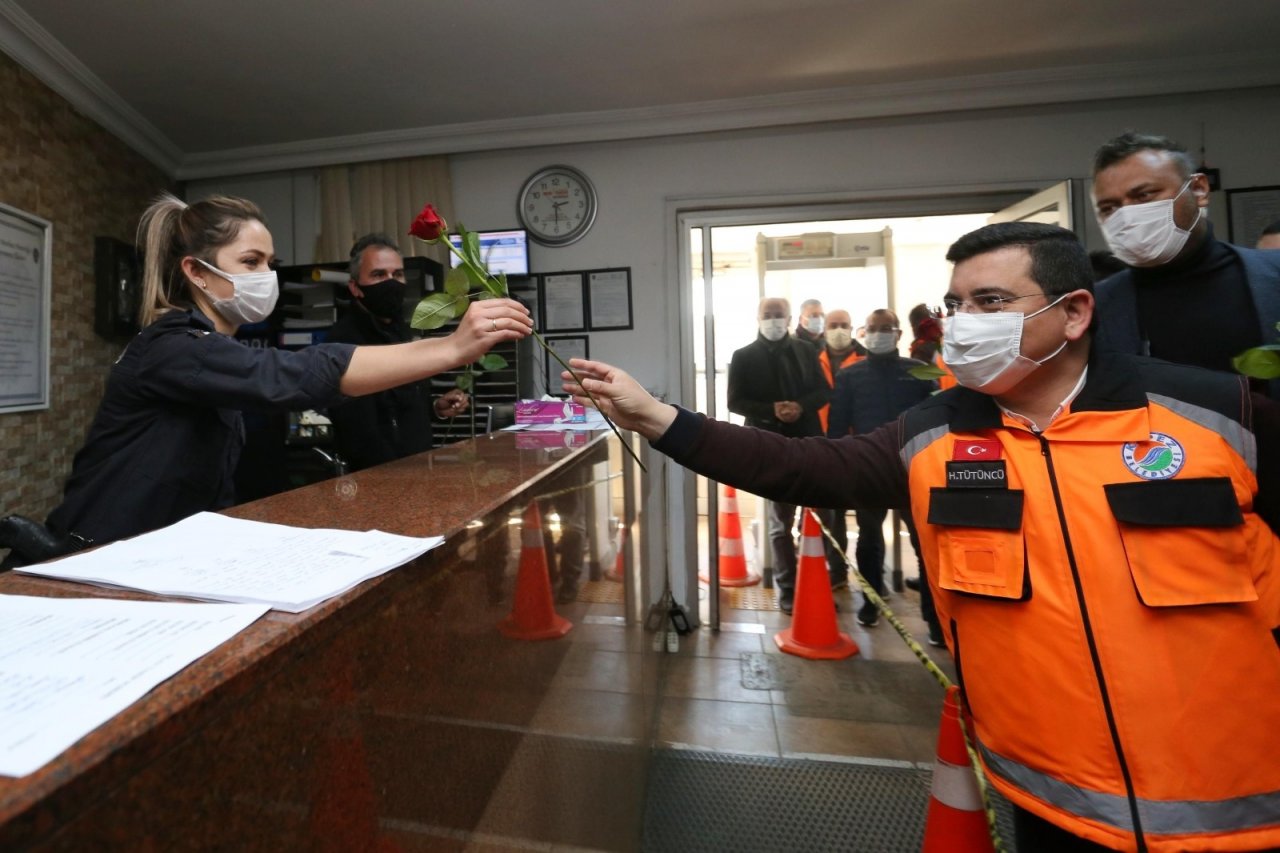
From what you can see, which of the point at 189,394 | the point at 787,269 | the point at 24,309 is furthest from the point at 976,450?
the point at 24,309

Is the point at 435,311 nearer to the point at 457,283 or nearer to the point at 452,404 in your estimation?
the point at 457,283

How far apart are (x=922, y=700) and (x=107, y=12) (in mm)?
4087

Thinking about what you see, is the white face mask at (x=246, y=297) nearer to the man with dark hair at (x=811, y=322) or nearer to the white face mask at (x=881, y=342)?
the white face mask at (x=881, y=342)

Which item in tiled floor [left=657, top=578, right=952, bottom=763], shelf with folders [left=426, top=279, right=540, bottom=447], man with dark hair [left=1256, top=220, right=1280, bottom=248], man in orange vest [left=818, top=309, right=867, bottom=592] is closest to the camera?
man with dark hair [left=1256, top=220, right=1280, bottom=248]

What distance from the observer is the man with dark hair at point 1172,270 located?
1327mm

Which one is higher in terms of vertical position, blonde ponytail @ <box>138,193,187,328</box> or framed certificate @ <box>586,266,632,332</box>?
framed certificate @ <box>586,266,632,332</box>

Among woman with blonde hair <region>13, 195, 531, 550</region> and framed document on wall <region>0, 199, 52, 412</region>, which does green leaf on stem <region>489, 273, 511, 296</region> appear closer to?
woman with blonde hair <region>13, 195, 531, 550</region>

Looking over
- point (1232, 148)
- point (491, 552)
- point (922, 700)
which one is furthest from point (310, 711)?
point (1232, 148)

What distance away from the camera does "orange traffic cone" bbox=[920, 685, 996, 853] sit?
105 cm

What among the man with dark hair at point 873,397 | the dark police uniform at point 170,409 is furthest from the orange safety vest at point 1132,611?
the man with dark hair at point 873,397

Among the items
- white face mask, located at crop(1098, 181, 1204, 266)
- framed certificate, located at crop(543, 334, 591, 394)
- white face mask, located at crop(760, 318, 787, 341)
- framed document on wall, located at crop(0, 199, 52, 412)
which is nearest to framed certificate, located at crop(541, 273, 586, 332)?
framed certificate, located at crop(543, 334, 591, 394)

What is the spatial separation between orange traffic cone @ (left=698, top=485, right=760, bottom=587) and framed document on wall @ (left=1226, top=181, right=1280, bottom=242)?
2.74 meters

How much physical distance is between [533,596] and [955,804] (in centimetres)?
85

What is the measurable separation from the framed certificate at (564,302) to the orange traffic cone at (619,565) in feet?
A: 5.95
